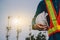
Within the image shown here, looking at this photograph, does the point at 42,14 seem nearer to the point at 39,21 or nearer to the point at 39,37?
the point at 39,21

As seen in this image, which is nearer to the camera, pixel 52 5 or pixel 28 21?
pixel 52 5

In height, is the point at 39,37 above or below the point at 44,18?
below

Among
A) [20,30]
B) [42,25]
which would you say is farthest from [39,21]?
[20,30]

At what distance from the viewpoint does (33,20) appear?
4.72 feet

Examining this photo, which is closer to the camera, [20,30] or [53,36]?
Result: [53,36]

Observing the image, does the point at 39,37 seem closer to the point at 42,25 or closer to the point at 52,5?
the point at 42,25

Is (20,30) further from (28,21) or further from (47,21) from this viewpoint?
(47,21)

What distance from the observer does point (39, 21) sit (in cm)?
143

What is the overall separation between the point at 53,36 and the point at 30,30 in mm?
191

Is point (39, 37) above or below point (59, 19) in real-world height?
below

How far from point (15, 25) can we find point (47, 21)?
23 centimetres

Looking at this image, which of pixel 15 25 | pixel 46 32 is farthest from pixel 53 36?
pixel 15 25

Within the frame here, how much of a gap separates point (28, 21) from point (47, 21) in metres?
0.16

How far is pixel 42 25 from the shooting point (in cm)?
143
